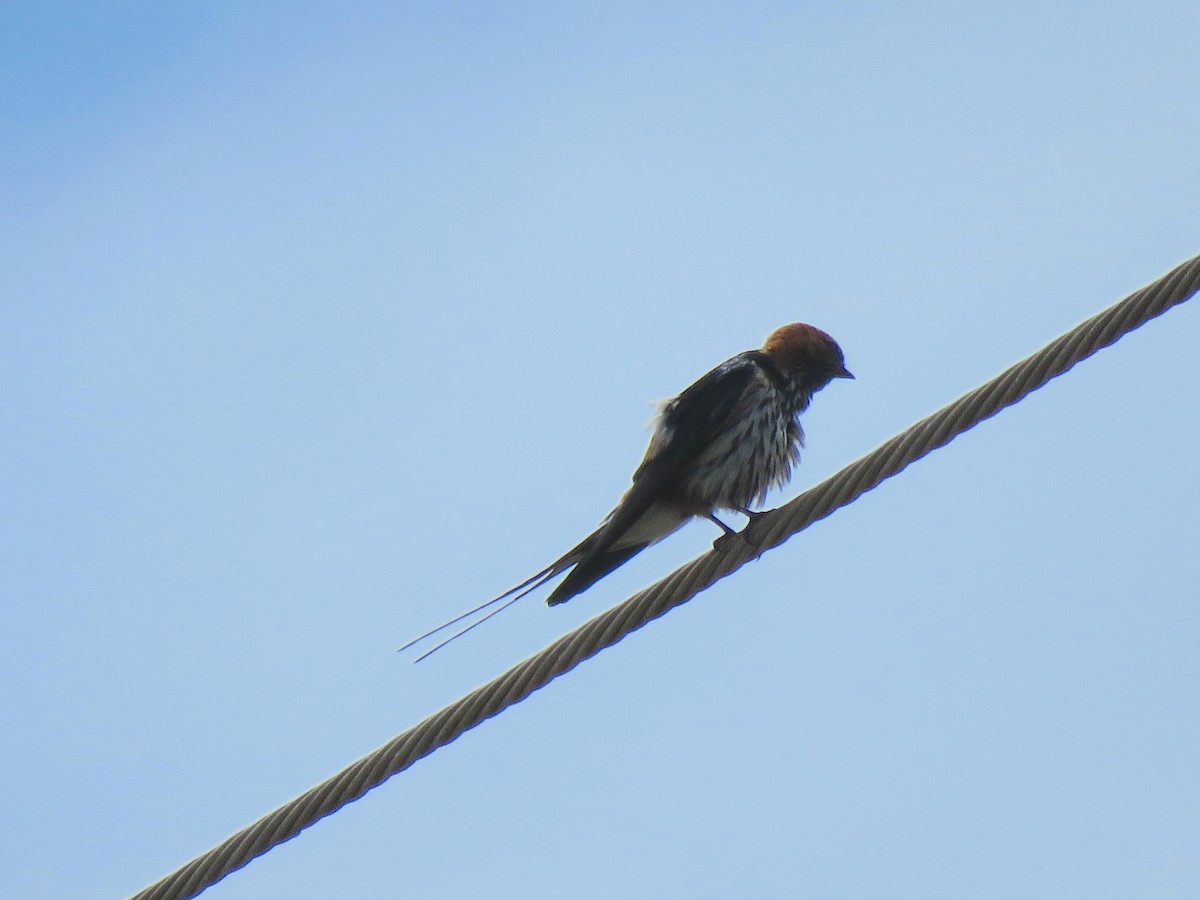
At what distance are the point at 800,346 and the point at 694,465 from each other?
3.12 feet

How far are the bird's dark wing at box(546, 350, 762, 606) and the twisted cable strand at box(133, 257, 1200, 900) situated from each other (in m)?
1.18

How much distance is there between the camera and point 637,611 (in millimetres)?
4582

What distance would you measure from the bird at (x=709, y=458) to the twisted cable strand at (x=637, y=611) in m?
1.36

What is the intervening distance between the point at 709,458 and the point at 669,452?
0.18m

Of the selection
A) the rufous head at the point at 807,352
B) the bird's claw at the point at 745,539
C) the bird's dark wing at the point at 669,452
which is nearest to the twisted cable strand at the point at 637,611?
the bird's claw at the point at 745,539

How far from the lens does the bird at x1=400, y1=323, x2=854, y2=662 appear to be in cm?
619

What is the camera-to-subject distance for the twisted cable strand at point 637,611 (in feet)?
13.2

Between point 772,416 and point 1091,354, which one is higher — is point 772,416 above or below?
above

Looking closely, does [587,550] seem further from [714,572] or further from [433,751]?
[433,751]

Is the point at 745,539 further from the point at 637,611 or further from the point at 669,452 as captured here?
the point at 669,452

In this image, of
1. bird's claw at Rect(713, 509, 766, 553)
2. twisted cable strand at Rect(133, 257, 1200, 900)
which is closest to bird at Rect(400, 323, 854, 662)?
bird's claw at Rect(713, 509, 766, 553)

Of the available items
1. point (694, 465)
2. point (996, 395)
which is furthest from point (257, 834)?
point (694, 465)

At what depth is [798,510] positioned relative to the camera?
480cm

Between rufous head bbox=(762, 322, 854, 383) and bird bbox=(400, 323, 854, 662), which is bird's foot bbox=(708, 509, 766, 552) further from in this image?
rufous head bbox=(762, 322, 854, 383)
